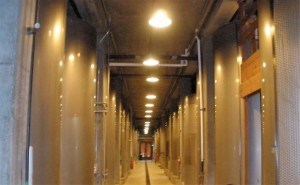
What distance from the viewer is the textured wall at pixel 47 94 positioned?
3617mm

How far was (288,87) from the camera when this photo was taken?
419cm

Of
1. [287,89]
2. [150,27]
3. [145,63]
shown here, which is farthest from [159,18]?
[145,63]

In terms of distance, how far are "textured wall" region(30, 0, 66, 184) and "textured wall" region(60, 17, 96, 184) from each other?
149 cm

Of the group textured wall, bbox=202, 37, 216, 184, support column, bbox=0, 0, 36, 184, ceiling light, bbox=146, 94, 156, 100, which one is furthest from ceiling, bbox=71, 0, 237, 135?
ceiling light, bbox=146, 94, 156, 100

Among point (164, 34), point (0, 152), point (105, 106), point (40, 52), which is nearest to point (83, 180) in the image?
point (105, 106)

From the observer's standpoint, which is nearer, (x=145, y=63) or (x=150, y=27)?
(x=150, y=27)

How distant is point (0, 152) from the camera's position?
2863 mm

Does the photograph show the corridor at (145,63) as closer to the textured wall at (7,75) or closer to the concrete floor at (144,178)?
the textured wall at (7,75)

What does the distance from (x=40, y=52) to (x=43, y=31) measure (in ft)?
0.68

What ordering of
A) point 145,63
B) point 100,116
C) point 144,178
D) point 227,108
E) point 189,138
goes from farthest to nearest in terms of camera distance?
point 144,178 < point 189,138 < point 145,63 < point 100,116 < point 227,108

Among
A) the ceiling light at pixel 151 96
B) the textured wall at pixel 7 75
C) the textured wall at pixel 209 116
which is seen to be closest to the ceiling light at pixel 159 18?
the textured wall at pixel 209 116

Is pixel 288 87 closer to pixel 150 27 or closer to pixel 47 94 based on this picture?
pixel 47 94

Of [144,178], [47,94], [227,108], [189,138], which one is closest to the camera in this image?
[47,94]

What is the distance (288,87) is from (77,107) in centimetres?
287
